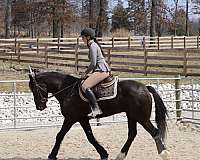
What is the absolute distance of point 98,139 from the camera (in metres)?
9.57

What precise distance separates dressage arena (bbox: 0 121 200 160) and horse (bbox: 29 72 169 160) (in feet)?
1.48

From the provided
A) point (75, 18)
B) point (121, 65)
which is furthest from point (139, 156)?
point (75, 18)

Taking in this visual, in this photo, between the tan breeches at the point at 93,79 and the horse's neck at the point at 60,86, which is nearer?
the tan breeches at the point at 93,79

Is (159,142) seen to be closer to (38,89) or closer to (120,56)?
(38,89)

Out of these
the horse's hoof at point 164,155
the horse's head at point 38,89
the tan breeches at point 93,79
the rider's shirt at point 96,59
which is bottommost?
the horse's hoof at point 164,155

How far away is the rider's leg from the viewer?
737 cm

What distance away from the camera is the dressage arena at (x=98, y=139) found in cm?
802

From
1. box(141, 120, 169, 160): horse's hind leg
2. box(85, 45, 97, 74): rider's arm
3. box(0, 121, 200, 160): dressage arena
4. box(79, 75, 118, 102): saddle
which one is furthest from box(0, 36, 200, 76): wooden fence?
box(85, 45, 97, 74): rider's arm

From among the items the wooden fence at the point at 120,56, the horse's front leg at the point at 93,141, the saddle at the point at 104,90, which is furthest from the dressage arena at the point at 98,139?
the wooden fence at the point at 120,56

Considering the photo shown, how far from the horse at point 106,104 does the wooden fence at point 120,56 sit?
1213 centimetres

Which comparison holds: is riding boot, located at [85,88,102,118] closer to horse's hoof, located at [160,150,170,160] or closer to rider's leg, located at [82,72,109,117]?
rider's leg, located at [82,72,109,117]

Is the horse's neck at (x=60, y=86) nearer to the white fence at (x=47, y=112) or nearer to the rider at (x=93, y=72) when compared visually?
the rider at (x=93, y=72)

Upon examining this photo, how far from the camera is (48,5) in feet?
128

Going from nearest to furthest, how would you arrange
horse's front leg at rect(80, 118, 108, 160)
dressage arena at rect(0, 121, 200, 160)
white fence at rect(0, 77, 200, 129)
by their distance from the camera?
horse's front leg at rect(80, 118, 108, 160)
dressage arena at rect(0, 121, 200, 160)
white fence at rect(0, 77, 200, 129)
